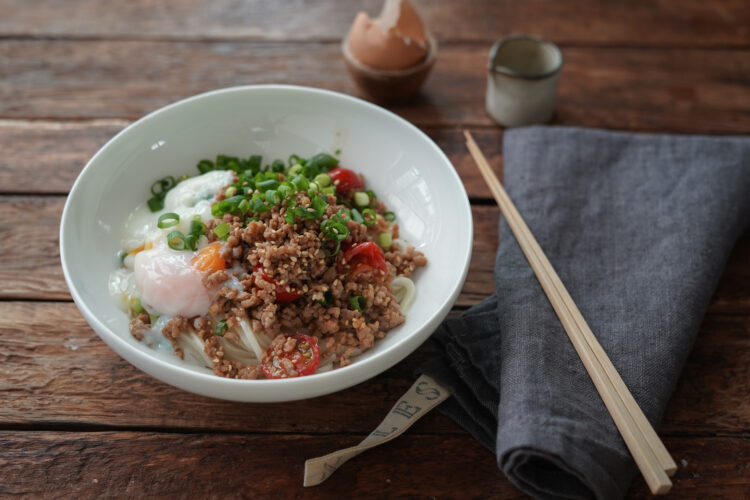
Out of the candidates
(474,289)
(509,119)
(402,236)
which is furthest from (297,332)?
(509,119)

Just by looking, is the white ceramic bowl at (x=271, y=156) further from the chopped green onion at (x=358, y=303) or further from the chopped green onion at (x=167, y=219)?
the chopped green onion at (x=167, y=219)

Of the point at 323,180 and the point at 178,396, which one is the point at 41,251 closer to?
the point at 178,396

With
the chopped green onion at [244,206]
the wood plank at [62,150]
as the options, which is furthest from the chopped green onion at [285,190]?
the wood plank at [62,150]

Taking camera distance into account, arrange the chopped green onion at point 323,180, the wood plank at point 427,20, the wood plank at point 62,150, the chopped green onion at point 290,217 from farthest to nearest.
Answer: the wood plank at point 427,20, the wood plank at point 62,150, the chopped green onion at point 323,180, the chopped green onion at point 290,217

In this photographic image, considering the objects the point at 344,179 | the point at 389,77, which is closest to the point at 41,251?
the point at 344,179

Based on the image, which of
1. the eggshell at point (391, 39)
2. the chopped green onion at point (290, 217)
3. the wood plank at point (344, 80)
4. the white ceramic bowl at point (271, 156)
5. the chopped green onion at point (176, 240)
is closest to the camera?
the white ceramic bowl at point (271, 156)

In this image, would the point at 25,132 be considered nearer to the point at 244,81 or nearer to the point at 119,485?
the point at 244,81
